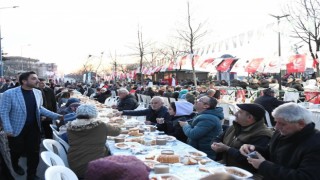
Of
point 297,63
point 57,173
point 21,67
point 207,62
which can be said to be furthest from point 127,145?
point 21,67

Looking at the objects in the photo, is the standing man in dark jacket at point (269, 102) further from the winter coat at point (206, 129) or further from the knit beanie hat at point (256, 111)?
the knit beanie hat at point (256, 111)

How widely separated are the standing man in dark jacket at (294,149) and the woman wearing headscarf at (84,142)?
1.89 meters

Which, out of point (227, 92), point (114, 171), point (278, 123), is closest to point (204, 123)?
point (278, 123)

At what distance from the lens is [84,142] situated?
171 inches

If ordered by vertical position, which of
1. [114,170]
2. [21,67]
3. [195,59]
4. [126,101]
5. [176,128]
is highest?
[21,67]

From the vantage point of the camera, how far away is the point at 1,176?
5336mm

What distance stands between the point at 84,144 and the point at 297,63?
39.1ft

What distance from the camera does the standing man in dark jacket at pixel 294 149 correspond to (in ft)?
9.52

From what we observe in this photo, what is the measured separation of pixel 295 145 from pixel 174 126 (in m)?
3.58

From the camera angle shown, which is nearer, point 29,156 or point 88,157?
point 88,157

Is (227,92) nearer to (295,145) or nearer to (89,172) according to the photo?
(295,145)

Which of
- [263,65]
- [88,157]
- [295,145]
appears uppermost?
[263,65]

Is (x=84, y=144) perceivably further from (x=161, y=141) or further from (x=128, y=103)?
(x=128, y=103)

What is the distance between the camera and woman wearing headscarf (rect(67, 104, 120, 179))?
431 cm
